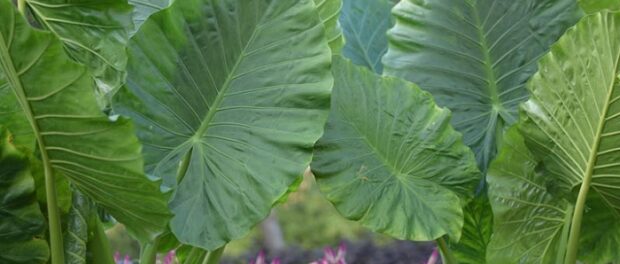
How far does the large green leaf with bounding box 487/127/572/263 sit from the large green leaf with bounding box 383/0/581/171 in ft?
0.51

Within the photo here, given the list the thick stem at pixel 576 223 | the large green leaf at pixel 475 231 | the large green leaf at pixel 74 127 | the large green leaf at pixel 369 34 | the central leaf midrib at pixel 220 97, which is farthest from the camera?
the large green leaf at pixel 369 34

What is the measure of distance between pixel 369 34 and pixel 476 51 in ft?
1.21

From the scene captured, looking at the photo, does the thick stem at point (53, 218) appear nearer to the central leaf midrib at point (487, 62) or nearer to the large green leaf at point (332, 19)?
the large green leaf at point (332, 19)

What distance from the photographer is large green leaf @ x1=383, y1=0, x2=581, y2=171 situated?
185cm

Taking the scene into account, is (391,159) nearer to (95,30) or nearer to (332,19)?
(332,19)

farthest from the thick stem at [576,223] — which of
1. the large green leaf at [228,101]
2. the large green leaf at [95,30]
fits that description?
the large green leaf at [95,30]

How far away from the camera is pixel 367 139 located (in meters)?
1.76

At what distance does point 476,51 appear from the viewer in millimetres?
1899

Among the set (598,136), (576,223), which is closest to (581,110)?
(598,136)

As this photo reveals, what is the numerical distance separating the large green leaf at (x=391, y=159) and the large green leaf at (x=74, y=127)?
37cm

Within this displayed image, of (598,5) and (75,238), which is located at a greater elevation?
(598,5)

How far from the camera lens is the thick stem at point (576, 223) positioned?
65.9 inches

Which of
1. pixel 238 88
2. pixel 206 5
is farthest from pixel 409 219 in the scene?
pixel 206 5

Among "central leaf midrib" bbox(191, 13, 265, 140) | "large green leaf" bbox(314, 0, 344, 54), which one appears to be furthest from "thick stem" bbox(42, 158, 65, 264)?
"large green leaf" bbox(314, 0, 344, 54)
